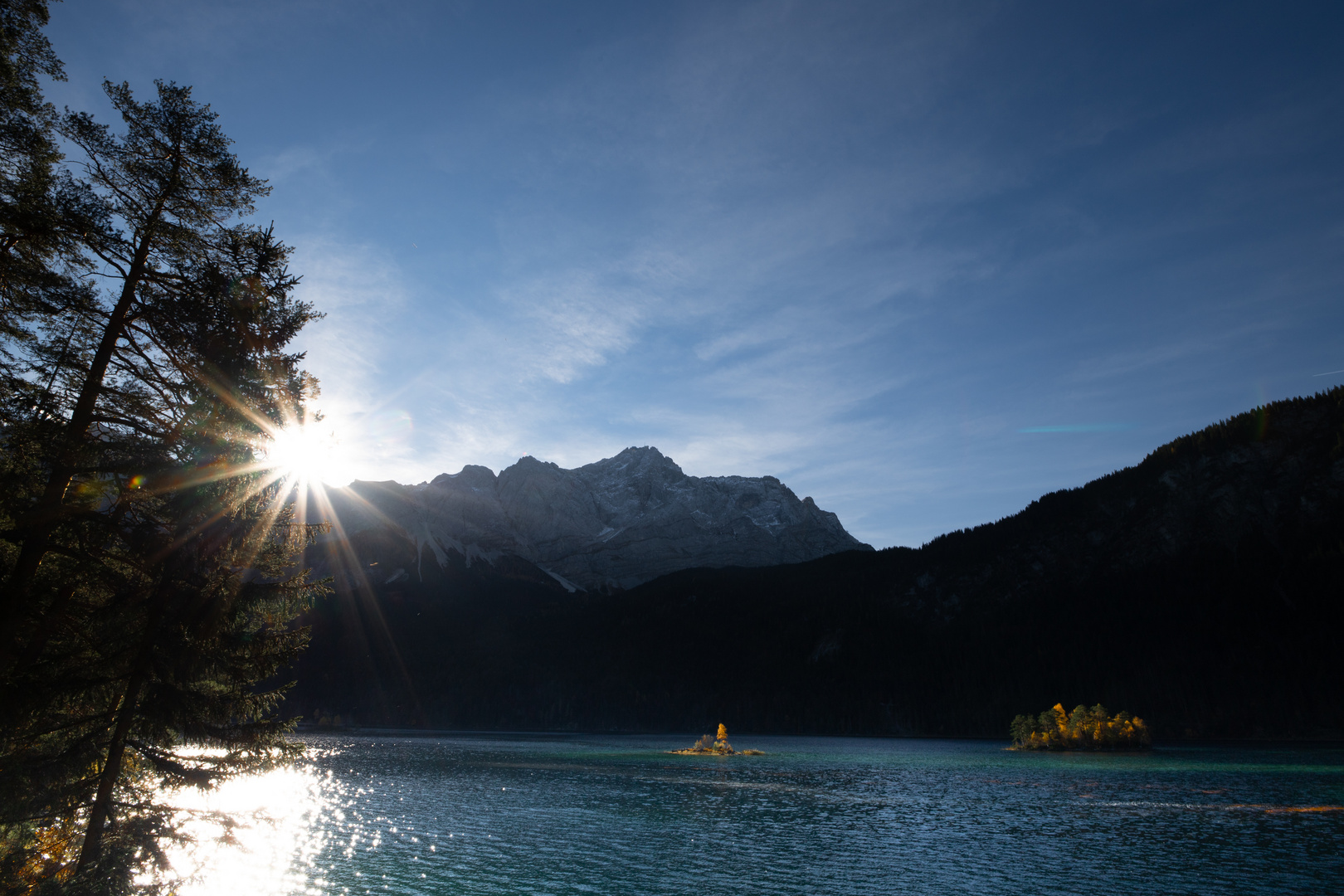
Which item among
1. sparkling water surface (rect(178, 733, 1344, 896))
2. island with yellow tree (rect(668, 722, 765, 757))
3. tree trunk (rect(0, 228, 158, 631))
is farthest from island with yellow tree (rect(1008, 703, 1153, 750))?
tree trunk (rect(0, 228, 158, 631))

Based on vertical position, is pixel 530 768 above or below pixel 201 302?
below

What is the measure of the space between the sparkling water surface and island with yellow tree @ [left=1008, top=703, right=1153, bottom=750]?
169 feet

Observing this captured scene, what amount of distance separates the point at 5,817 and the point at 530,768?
4281 inches

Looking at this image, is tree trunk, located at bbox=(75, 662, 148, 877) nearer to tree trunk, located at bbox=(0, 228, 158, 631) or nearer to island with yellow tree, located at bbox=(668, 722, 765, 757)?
tree trunk, located at bbox=(0, 228, 158, 631)

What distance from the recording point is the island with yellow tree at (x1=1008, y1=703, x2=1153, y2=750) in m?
166

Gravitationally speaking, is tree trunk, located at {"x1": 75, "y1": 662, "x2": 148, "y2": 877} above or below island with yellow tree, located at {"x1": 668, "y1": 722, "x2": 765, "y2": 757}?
above

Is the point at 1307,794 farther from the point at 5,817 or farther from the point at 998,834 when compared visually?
the point at 5,817

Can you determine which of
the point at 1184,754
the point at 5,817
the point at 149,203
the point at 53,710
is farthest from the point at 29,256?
the point at 1184,754

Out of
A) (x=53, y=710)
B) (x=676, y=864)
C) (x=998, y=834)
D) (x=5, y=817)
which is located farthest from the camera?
(x=998, y=834)

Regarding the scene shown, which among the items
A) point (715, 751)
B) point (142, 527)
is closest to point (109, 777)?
point (142, 527)

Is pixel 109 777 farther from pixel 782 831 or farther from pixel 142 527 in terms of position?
pixel 782 831

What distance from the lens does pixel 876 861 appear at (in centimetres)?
4847

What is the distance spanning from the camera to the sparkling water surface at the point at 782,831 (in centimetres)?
4225

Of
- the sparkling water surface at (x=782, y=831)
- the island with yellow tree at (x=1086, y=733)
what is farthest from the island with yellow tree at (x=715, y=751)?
the island with yellow tree at (x=1086, y=733)
